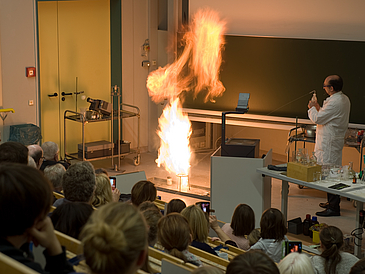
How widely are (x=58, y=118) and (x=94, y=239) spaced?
642cm

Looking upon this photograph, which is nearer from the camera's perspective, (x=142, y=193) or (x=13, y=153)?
(x=13, y=153)

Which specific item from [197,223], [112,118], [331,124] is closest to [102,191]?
[197,223]

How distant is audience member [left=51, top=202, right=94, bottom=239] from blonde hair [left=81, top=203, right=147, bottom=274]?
3.25ft

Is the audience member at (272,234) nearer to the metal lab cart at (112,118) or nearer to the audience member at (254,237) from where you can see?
the audience member at (254,237)

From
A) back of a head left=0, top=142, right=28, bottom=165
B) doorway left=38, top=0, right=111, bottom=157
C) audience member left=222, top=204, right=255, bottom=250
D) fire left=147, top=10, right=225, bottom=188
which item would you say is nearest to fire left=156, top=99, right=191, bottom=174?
fire left=147, top=10, right=225, bottom=188

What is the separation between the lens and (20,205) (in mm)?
1299

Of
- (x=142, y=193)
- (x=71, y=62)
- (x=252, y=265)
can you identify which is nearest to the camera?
(x=252, y=265)

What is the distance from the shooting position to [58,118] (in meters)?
7.33

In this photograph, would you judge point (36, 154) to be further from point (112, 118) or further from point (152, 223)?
point (112, 118)

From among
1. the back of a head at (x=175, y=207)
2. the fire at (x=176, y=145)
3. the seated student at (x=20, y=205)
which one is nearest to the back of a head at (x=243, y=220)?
the back of a head at (x=175, y=207)

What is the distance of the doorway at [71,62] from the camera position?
7051 millimetres

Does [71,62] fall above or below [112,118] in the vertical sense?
above

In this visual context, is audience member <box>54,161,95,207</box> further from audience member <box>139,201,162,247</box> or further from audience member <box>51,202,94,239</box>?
audience member <box>51,202,94,239</box>

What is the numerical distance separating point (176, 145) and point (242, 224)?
347 centimetres
